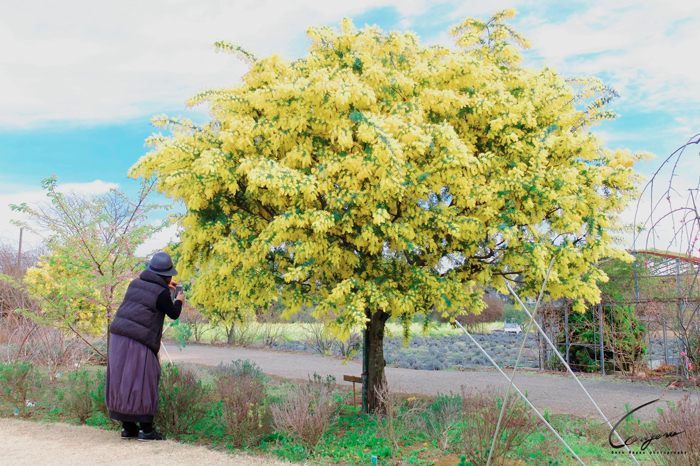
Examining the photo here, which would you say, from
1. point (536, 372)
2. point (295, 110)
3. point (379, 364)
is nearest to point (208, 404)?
point (379, 364)

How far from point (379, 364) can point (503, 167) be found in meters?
3.63

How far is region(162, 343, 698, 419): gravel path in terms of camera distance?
30.3 feet

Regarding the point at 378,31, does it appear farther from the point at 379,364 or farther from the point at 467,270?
the point at 379,364

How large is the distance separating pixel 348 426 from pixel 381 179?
354 centimetres

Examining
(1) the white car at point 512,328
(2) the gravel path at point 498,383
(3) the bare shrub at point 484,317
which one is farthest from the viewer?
(3) the bare shrub at point 484,317

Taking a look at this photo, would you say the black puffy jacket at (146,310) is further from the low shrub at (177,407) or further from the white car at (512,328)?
the white car at (512,328)

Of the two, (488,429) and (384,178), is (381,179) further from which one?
(488,429)

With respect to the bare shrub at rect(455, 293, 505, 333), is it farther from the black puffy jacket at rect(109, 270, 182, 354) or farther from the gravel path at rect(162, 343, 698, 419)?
the black puffy jacket at rect(109, 270, 182, 354)

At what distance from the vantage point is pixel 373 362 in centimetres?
820

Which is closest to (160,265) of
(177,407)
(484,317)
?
(177,407)

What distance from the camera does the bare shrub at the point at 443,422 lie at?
5.72 m

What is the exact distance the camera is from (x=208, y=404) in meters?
7.91

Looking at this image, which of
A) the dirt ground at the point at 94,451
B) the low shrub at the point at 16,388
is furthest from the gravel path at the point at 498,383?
the low shrub at the point at 16,388

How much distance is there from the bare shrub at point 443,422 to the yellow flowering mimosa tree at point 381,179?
1359 mm
